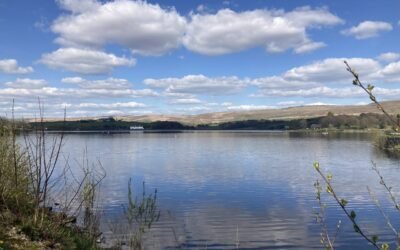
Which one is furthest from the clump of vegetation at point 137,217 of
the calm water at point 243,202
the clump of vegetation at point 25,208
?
the calm water at point 243,202

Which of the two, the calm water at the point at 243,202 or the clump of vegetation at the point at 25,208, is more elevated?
the clump of vegetation at the point at 25,208

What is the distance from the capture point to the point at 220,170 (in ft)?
158

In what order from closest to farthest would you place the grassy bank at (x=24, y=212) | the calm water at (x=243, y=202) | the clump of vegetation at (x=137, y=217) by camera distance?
1. the grassy bank at (x=24, y=212)
2. the clump of vegetation at (x=137, y=217)
3. the calm water at (x=243, y=202)

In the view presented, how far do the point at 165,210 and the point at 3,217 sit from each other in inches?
697

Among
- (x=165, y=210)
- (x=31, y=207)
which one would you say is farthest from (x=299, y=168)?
(x=31, y=207)

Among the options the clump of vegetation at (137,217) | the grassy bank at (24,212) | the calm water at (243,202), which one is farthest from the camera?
the calm water at (243,202)

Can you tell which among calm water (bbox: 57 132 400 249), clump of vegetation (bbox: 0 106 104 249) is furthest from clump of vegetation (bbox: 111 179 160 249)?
calm water (bbox: 57 132 400 249)

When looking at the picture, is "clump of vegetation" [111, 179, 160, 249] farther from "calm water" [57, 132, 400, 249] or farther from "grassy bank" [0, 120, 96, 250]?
"calm water" [57, 132, 400, 249]

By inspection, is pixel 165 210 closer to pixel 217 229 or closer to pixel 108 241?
pixel 217 229

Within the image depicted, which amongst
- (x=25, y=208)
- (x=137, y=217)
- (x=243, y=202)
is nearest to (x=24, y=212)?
(x=25, y=208)

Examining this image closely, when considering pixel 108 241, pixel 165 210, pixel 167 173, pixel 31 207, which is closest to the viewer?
pixel 31 207

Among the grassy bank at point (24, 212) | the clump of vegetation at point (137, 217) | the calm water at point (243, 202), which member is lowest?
the calm water at point (243, 202)

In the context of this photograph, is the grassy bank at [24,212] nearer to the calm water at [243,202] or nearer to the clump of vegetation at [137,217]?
the clump of vegetation at [137,217]

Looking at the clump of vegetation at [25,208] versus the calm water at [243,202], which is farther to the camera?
the calm water at [243,202]
